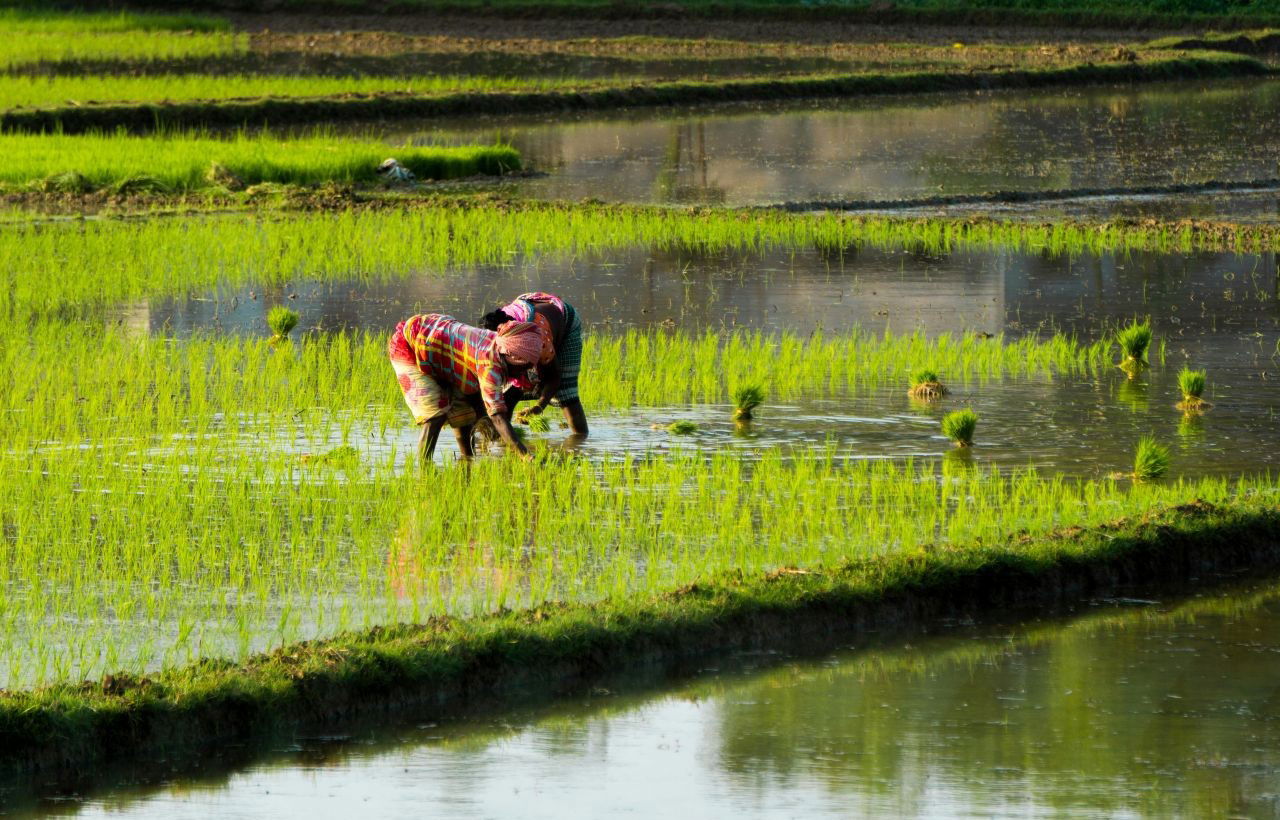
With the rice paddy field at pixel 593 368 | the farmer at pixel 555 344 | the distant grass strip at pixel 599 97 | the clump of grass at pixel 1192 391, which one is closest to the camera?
the rice paddy field at pixel 593 368

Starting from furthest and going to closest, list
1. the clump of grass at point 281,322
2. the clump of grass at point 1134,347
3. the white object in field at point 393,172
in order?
1. the white object in field at point 393,172
2. the clump of grass at point 281,322
3. the clump of grass at point 1134,347

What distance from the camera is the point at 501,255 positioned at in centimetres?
1106

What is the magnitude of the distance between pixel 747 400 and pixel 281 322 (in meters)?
2.40

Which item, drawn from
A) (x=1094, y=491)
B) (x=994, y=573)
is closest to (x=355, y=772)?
(x=994, y=573)

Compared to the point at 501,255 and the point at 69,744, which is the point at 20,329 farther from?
the point at 69,744

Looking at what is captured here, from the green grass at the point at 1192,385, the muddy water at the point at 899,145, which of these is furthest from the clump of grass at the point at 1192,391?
the muddy water at the point at 899,145

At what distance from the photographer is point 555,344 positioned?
6.28 m

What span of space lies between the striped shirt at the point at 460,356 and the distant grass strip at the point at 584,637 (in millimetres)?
1361

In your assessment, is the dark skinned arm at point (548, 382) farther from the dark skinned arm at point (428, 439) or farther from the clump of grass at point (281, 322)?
the clump of grass at point (281, 322)

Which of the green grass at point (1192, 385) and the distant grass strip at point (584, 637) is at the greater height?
the green grass at point (1192, 385)

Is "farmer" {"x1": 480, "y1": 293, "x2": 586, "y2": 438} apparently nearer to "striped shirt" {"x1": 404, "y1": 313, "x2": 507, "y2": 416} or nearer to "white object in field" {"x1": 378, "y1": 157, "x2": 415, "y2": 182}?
"striped shirt" {"x1": 404, "y1": 313, "x2": 507, "y2": 416}

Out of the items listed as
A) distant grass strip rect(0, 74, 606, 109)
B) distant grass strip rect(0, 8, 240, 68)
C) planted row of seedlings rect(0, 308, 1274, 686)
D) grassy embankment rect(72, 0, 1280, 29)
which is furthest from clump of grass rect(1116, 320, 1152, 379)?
grassy embankment rect(72, 0, 1280, 29)

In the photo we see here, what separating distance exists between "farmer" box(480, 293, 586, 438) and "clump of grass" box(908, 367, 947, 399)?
5.19 feet

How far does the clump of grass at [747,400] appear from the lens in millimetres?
7039
